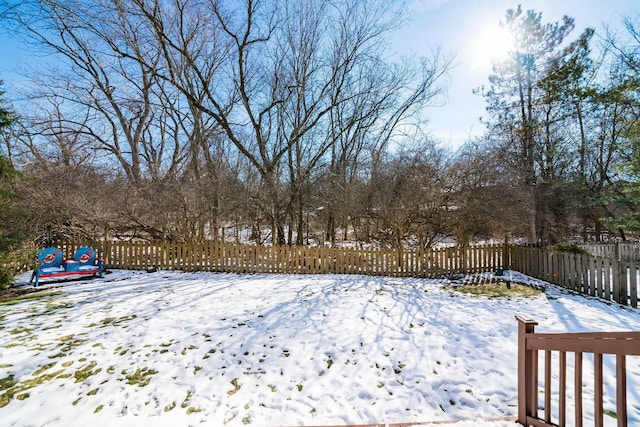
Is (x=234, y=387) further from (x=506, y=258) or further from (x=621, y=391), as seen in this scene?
(x=506, y=258)

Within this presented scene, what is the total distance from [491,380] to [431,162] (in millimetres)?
8275

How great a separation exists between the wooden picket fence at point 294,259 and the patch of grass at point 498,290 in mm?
1220

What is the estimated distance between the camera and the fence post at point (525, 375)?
7.09 feet

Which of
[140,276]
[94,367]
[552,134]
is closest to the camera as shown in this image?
[94,367]

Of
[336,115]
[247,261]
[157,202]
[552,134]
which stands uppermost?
[336,115]

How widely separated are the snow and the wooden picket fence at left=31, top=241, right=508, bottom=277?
82.3 inches

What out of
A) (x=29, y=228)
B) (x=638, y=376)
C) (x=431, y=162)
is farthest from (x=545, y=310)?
(x=29, y=228)

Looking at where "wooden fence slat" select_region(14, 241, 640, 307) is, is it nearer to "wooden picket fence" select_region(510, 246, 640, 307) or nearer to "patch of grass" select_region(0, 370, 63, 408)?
"wooden picket fence" select_region(510, 246, 640, 307)

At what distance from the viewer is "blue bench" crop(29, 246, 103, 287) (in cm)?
646

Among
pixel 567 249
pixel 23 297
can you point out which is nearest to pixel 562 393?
pixel 567 249

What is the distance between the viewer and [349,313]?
4711 millimetres

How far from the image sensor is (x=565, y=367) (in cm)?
186

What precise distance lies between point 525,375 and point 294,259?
6.39 m

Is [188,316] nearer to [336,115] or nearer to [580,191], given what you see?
[336,115]
